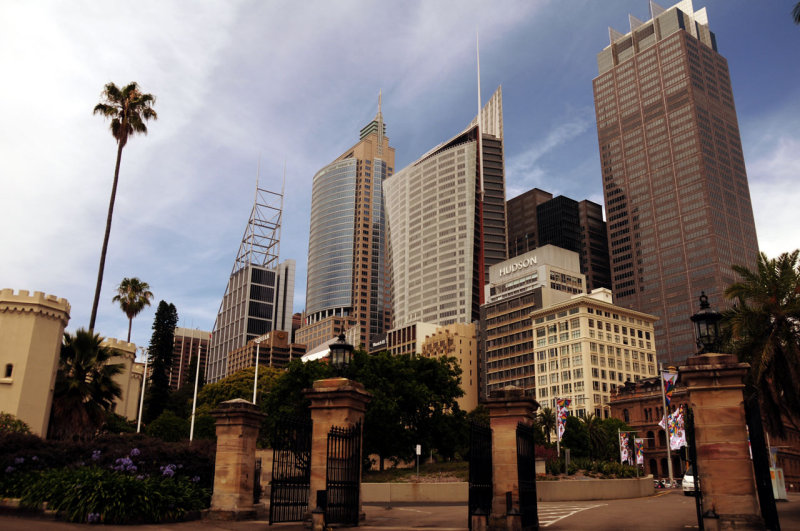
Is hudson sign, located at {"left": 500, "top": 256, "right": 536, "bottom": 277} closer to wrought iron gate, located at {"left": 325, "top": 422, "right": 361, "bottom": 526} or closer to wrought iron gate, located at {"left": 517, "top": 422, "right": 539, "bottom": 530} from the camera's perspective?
wrought iron gate, located at {"left": 517, "top": 422, "right": 539, "bottom": 530}

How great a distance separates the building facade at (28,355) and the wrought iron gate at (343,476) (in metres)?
28.4

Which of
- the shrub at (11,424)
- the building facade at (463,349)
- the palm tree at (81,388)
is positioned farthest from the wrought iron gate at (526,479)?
the building facade at (463,349)

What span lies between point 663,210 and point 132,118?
18030cm

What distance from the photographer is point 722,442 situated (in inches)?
530

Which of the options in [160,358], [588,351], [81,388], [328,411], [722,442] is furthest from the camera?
[588,351]

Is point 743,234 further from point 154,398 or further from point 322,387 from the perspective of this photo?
point 322,387

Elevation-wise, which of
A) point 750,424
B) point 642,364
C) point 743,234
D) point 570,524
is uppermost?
point 743,234

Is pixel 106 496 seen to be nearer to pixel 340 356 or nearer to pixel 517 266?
pixel 340 356

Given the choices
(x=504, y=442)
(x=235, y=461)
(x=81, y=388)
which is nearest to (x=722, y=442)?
(x=504, y=442)

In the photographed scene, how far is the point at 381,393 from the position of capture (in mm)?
44438

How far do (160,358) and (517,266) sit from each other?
326 feet

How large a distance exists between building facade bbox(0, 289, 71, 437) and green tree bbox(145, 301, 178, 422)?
4942 cm

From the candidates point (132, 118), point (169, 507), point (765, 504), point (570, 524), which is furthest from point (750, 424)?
point (132, 118)

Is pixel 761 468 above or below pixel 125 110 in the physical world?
below
